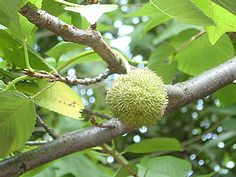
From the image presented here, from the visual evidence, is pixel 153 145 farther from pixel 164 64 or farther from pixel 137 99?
pixel 137 99

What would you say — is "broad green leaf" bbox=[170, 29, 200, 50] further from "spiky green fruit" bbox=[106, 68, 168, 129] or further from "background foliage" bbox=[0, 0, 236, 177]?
"spiky green fruit" bbox=[106, 68, 168, 129]

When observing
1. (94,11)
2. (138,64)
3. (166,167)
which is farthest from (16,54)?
(138,64)

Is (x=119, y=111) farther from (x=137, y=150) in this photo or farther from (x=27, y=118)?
(x=137, y=150)

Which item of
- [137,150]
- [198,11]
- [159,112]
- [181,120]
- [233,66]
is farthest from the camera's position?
[181,120]

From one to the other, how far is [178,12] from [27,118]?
40cm

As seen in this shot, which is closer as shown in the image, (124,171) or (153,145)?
(124,171)

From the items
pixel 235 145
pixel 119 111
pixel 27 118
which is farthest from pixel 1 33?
pixel 235 145

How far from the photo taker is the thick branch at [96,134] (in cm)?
128

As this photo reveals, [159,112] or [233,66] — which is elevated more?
[159,112]

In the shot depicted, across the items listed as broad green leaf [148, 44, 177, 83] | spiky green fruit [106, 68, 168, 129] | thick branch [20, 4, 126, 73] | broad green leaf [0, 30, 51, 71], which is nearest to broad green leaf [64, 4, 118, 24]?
thick branch [20, 4, 126, 73]

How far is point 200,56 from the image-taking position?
5.88 ft

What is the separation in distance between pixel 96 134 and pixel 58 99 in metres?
0.14

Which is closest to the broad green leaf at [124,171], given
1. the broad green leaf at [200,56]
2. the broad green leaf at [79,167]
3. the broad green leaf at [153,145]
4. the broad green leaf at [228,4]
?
the broad green leaf at [153,145]

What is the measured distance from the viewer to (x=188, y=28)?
78.5 inches
